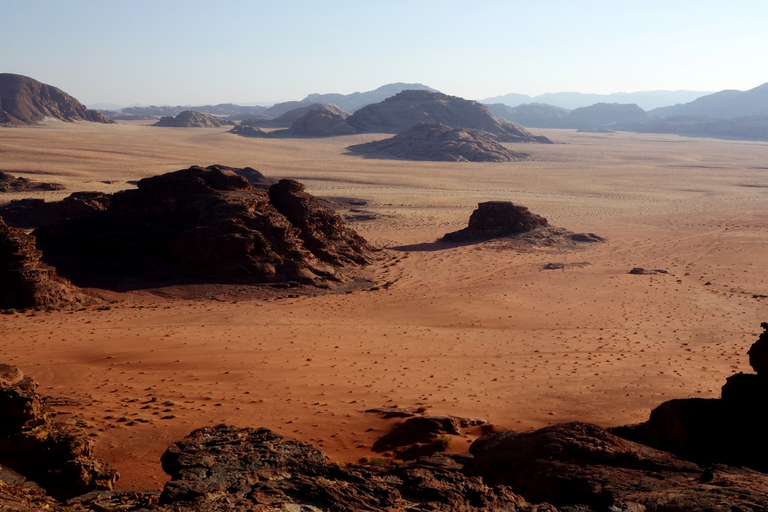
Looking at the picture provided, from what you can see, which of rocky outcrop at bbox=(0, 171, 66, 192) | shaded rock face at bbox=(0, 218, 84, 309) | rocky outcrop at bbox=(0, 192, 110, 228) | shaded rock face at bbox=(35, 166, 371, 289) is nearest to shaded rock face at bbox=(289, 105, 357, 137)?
rocky outcrop at bbox=(0, 171, 66, 192)

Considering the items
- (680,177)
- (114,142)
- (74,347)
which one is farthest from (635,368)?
(114,142)

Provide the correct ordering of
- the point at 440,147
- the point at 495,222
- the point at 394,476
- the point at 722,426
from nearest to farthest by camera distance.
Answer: the point at 394,476 < the point at 722,426 < the point at 495,222 < the point at 440,147

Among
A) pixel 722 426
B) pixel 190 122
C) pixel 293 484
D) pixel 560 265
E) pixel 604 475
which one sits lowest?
pixel 560 265

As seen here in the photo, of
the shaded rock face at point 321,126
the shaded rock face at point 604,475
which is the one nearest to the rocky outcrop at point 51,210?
the shaded rock face at point 604,475

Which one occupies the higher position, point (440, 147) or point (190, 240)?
point (440, 147)

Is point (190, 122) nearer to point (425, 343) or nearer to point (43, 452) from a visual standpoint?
point (425, 343)

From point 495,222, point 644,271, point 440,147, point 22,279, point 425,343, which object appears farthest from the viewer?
point 440,147

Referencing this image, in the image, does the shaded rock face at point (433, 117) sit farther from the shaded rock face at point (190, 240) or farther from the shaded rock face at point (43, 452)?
the shaded rock face at point (43, 452)

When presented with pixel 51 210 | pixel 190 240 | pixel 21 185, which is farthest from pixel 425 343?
pixel 21 185
